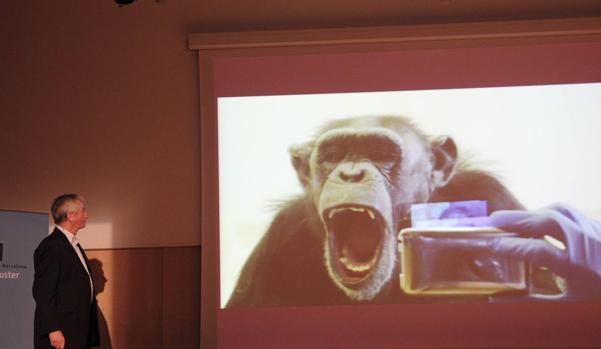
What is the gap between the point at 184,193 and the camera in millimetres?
5449

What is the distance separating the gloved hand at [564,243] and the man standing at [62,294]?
2.68m

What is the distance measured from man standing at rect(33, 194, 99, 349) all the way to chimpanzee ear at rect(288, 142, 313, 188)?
1678 millimetres

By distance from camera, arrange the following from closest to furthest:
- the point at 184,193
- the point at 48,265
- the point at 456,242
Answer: the point at 48,265, the point at 456,242, the point at 184,193

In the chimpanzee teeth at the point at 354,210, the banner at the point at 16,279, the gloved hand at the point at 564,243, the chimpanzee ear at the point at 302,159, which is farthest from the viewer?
the chimpanzee ear at the point at 302,159

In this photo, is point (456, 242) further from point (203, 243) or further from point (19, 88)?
point (19, 88)

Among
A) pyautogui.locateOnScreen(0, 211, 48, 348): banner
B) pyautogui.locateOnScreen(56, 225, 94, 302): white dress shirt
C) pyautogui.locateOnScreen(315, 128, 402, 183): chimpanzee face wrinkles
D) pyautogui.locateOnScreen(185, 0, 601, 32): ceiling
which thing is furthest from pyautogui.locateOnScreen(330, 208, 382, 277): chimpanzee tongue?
pyautogui.locateOnScreen(0, 211, 48, 348): banner

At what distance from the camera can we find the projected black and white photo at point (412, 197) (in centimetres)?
510

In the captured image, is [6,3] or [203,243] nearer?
[203,243]

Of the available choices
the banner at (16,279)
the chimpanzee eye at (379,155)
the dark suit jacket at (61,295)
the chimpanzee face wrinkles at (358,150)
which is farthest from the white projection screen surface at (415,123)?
the dark suit jacket at (61,295)

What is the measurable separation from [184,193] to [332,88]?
1.32m

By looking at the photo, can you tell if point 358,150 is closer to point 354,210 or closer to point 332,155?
point 332,155

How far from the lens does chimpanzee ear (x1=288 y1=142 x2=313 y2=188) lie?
5293 mm

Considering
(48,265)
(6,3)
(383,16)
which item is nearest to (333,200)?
(383,16)

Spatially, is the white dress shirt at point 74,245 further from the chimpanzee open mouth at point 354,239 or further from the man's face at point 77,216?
the chimpanzee open mouth at point 354,239
